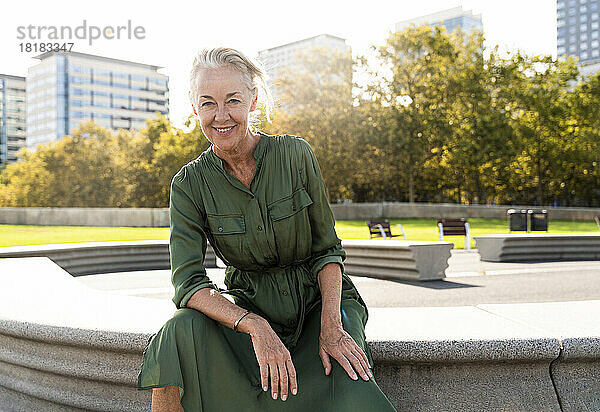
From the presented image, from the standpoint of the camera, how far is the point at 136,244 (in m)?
10.8

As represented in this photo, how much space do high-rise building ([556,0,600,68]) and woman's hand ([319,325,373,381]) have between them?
20649 centimetres

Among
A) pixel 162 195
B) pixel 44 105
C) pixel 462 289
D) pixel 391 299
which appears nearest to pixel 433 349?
pixel 391 299

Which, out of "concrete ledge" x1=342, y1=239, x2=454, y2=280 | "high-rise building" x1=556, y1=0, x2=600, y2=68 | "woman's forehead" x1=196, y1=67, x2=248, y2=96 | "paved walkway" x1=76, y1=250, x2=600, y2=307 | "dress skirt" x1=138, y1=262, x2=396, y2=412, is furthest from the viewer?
"high-rise building" x1=556, y1=0, x2=600, y2=68

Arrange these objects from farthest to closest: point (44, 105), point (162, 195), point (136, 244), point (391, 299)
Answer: point (44, 105), point (162, 195), point (136, 244), point (391, 299)

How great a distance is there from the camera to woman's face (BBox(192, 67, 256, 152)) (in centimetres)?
255

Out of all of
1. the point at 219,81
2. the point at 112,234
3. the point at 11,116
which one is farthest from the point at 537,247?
the point at 11,116

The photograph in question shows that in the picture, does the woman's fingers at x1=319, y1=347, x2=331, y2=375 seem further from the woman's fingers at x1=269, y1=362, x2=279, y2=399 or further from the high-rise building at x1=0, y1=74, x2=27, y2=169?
the high-rise building at x1=0, y1=74, x2=27, y2=169

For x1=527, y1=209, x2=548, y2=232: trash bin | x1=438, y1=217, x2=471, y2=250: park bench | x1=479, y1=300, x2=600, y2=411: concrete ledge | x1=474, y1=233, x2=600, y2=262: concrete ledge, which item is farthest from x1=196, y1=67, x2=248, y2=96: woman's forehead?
x1=527, y1=209, x2=548, y2=232: trash bin

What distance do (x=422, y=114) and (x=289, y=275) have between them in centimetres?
4014

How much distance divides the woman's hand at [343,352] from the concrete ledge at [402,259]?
639 centimetres

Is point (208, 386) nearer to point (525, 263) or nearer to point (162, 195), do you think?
point (525, 263)

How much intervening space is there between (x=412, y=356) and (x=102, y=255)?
857 cm

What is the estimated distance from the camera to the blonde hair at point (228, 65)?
2.53 metres

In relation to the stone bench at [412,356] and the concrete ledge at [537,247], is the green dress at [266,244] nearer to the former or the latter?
the stone bench at [412,356]
